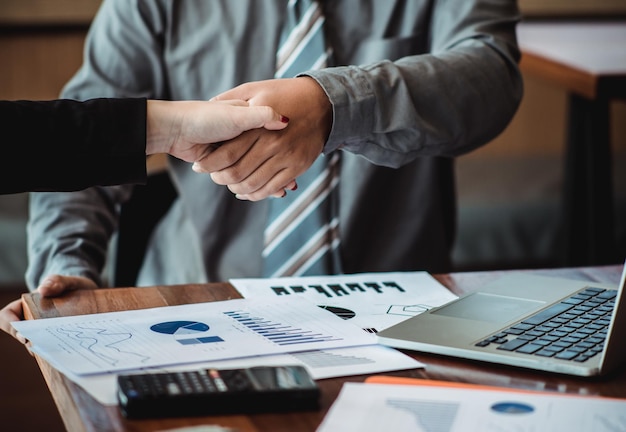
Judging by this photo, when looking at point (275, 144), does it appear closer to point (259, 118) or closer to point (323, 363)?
point (259, 118)

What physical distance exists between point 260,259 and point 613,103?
2.07 m

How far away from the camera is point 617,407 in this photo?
635 mm

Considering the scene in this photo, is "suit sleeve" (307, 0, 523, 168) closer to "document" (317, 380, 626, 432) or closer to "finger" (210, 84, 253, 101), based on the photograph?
"finger" (210, 84, 253, 101)

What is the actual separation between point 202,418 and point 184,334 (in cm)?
17

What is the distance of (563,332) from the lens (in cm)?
77

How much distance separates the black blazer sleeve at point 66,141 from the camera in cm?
83

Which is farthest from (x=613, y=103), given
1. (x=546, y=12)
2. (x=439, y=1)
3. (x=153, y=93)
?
(x=153, y=93)

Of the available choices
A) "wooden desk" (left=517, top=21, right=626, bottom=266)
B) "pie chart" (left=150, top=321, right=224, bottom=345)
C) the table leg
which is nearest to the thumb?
"pie chart" (left=150, top=321, right=224, bottom=345)

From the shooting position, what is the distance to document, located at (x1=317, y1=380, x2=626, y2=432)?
1.96 feet

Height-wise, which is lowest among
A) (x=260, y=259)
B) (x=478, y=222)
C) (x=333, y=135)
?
(x=478, y=222)

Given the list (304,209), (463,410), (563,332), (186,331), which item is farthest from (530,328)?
(304,209)

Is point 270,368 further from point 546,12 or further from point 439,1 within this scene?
point 546,12

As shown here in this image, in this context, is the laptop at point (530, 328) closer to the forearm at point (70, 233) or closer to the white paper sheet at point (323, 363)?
the white paper sheet at point (323, 363)

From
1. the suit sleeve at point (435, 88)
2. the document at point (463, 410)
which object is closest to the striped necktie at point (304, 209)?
the suit sleeve at point (435, 88)
